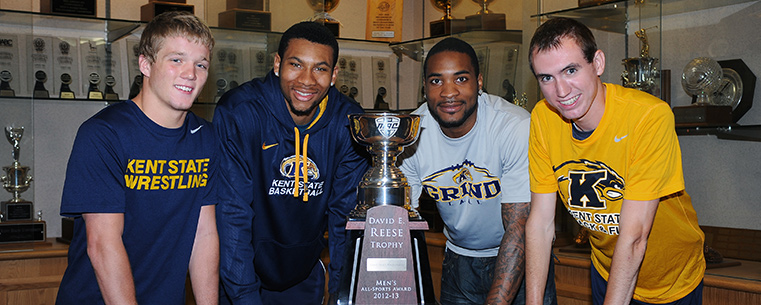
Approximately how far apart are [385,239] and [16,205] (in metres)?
2.48

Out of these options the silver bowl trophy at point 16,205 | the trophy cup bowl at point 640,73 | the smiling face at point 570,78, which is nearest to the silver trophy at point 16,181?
the silver bowl trophy at point 16,205

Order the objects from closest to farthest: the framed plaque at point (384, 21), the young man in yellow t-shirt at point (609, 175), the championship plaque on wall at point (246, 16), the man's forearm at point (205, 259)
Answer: the young man in yellow t-shirt at point (609, 175)
the man's forearm at point (205, 259)
the championship plaque on wall at point (246, 16)
the framed plaque at point (384, 21)

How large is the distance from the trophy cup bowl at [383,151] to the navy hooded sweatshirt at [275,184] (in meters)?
0.43

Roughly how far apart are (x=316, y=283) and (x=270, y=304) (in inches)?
7.9

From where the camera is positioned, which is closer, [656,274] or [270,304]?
[656,274]

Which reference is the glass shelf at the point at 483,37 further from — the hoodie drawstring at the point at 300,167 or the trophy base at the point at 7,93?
the trophy base at the point at 7,93

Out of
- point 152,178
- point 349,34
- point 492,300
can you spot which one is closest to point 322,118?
point 152,178

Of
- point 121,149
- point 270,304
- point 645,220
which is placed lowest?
point 270,304

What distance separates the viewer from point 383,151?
1.99 meters

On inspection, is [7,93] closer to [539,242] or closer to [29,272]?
[29,272]

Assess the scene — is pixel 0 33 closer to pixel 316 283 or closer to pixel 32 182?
pixel 32 182

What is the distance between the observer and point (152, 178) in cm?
201

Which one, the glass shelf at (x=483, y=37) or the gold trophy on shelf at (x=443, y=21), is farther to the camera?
the gold trophy on shelf at (x=443, y=21)

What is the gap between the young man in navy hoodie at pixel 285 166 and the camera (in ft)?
7.40
